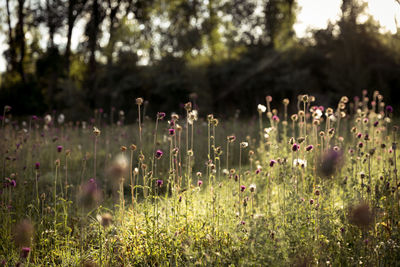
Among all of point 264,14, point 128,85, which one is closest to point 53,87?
point 128,85

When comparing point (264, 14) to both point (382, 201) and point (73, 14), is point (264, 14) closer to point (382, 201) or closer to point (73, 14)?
point (73, 14)

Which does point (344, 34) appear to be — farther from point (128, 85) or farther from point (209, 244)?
point (209, 244)

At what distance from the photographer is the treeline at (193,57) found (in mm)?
11930

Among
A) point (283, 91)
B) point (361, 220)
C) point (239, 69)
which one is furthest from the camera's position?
point (239, 69)

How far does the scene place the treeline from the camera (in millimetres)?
11930

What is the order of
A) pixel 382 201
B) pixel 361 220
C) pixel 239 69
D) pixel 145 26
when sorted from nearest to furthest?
pixel 361 220, pixel 382 201, pixel 239 69, pixel 145 26

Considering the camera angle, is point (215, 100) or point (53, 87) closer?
point (215, 100)

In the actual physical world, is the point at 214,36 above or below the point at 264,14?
below

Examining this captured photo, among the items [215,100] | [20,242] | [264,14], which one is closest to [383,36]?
[215,100]

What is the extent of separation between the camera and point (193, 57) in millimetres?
15438

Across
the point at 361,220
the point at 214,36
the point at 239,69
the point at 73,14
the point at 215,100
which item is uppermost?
the point at 73,14

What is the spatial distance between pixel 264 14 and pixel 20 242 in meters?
19.6

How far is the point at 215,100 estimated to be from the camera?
49.2ft

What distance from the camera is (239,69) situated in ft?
48.9
